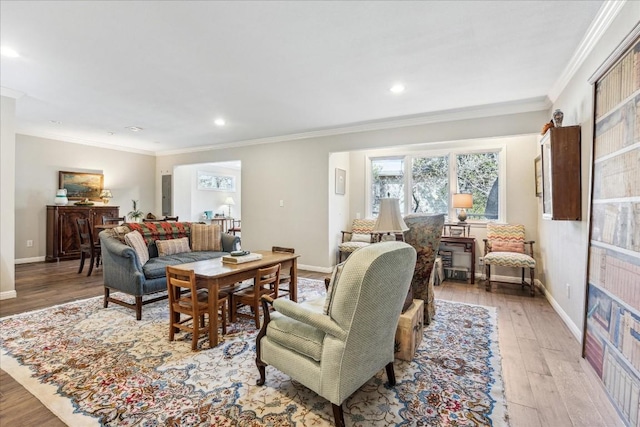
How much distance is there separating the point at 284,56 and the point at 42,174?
6.19 metres

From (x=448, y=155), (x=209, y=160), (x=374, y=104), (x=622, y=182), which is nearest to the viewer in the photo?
(x=622, y=182)

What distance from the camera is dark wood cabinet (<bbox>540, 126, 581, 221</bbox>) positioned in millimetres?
2643

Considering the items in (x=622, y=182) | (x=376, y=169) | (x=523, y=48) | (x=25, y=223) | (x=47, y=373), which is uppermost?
(x=523, y=48)

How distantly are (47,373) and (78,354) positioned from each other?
0.90 ft

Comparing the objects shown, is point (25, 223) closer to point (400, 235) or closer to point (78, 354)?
point (78, 354)

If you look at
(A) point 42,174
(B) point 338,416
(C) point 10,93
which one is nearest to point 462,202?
(B) point 338,416

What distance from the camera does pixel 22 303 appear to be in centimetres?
351

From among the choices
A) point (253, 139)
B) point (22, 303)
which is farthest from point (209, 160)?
point (22, 303)

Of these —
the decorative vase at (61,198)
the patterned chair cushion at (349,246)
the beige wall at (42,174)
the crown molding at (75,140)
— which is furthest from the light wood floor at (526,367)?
the crown molding at (75,140)

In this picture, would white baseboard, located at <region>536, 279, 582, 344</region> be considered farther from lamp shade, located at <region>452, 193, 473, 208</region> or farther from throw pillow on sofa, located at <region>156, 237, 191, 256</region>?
throw pillow on sofa, located at <region>156, 237, 191, 256</region>

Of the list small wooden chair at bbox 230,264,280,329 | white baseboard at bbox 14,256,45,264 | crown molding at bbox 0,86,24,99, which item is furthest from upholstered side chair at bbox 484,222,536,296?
white baseboard at bbox 14,256,45,264

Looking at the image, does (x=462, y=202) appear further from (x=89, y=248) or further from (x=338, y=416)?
(x=89, y=248)

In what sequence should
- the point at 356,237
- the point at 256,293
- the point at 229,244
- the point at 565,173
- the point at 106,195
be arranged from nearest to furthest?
the point at 565,173
the point at 256,293
the point at 229,244
the point at 356,237
the point at 106,195

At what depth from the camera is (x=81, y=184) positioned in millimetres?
6473
